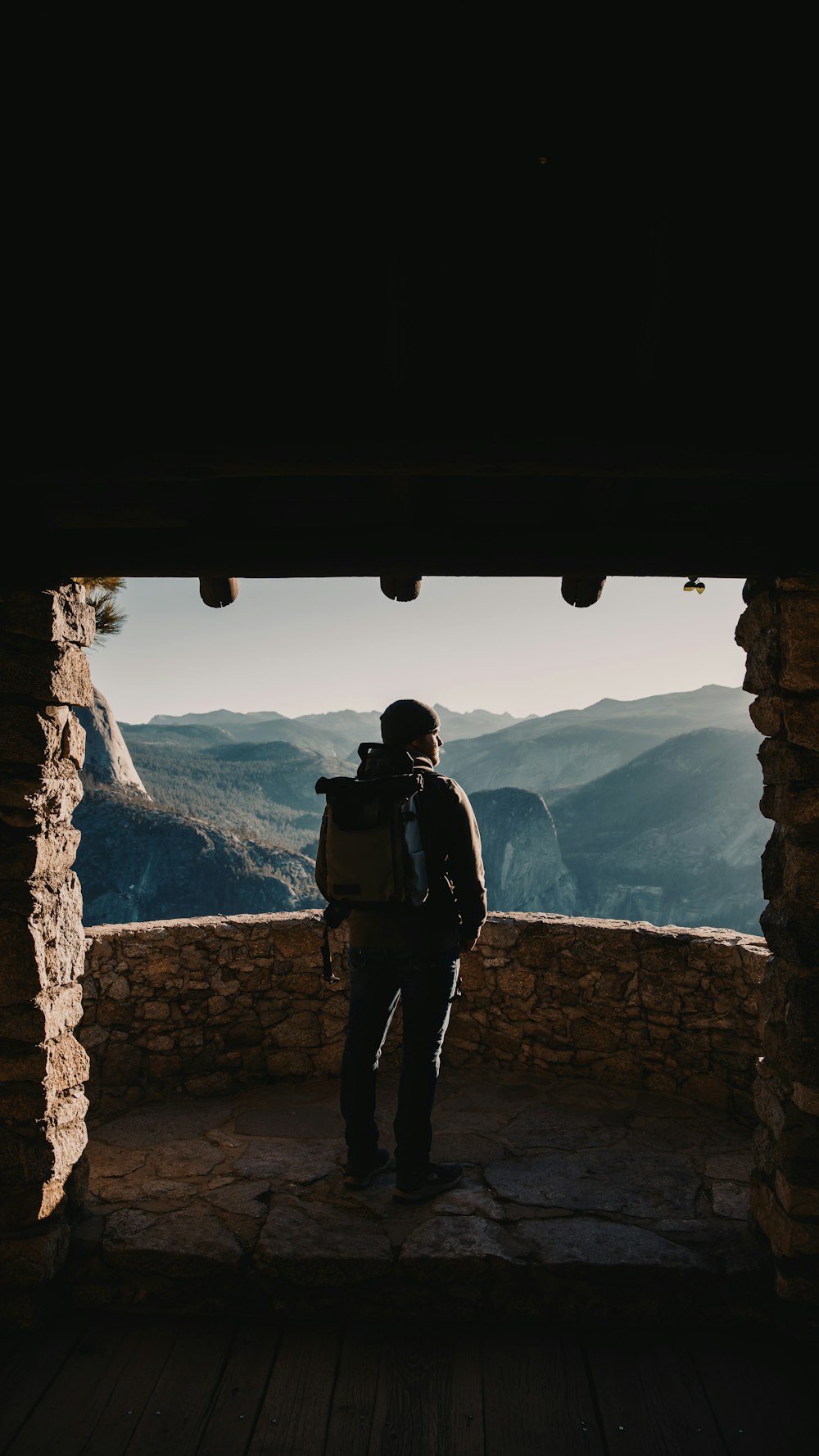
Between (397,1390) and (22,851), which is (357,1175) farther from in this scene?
(22,851)

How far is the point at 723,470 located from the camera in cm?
213

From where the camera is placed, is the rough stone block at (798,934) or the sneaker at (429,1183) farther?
the sneaker at (429,1183)

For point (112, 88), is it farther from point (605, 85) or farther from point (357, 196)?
point (605, 85)

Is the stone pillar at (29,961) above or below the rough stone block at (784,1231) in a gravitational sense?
above

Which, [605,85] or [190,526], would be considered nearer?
[605,85]

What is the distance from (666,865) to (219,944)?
299ft

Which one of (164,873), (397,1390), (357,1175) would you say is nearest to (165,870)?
(164,873)

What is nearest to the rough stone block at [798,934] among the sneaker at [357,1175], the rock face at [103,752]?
the sneaker at [357,1175]

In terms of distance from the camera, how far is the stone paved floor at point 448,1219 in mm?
2611

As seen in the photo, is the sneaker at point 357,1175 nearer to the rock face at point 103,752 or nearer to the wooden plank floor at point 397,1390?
the wooden plank floor at point 397,1390

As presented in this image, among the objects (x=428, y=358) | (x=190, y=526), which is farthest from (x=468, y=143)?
(x=190, y=526)

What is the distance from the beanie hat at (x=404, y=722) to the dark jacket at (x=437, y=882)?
0.07 m

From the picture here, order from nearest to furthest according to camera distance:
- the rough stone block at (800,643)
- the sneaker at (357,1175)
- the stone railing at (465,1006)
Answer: the rough stone block at (800,643) → the sneaker at (357,1175) → the stone railing at (465,1006)

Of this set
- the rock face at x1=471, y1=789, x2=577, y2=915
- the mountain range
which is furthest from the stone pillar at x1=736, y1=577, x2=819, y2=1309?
the rock face at x1=471, y1=789, x2=577, y2=915
